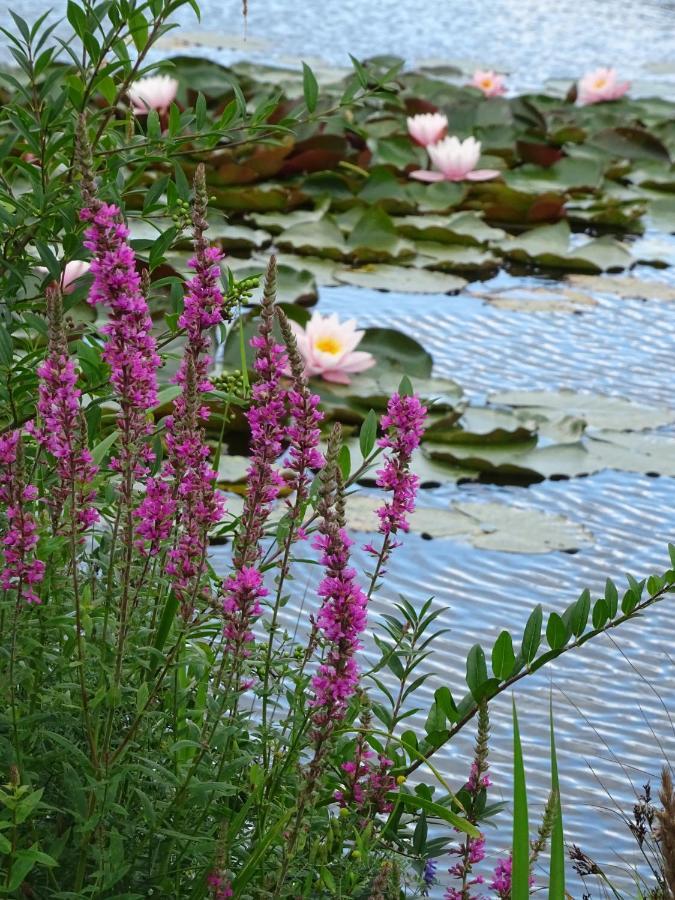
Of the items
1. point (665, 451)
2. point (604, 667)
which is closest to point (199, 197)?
point (604, 667)

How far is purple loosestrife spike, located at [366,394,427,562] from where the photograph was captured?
154 cm

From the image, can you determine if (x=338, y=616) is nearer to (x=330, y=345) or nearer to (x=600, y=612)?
(x=600, y=612)

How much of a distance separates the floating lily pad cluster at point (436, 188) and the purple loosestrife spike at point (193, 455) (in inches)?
132

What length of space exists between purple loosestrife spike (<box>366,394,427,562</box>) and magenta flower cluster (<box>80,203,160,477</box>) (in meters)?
0.36

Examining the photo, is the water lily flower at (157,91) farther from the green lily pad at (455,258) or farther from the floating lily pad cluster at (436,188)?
the green lily pad at (455,258)

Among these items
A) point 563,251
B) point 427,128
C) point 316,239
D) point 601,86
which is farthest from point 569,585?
point 601,86

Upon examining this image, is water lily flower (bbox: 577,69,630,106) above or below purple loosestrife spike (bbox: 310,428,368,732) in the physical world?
above

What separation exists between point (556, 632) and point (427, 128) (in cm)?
486

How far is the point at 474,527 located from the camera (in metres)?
3.20

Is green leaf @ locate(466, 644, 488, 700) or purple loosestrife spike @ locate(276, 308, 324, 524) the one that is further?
green leaf @ locate(466, 644, 488, 700)

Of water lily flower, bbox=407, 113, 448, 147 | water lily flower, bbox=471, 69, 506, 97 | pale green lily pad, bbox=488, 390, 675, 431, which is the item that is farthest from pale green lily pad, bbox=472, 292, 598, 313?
water lily flower, bbox=471, 69, 506, 97

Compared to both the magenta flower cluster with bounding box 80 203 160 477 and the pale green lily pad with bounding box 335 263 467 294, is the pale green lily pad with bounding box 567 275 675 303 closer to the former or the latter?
the pale green lily pad with bounding box 335 263 467 294

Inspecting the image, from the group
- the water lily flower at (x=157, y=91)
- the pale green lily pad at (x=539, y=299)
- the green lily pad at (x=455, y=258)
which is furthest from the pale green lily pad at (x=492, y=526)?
the water lily flower at (x=157, y=91)

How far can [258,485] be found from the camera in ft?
4.44
